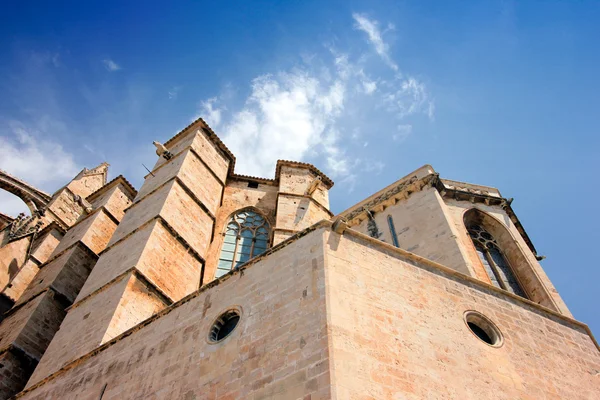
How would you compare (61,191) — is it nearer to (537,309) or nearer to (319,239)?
(319,239)

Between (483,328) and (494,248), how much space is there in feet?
13.3

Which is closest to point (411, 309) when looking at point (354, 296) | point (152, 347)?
point (354, 296)

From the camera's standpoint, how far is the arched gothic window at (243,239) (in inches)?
425

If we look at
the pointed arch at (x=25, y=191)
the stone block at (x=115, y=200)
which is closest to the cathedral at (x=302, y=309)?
the stone block at (x=115, y=200)

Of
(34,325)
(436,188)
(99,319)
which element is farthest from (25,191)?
(436,188)

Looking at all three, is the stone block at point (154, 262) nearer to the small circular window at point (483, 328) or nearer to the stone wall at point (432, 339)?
the stone wall at point (432, 339)

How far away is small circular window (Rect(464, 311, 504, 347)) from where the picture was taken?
5397 mm

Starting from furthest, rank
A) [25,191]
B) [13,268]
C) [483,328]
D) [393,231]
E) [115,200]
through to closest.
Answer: [25,191]
[115,200]
[13,268]
[393,231]
[483,328]

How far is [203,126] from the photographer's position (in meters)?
13.1

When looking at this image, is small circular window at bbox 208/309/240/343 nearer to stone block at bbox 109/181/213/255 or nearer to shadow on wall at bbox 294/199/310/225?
stone block at bbox 109/181/213/255

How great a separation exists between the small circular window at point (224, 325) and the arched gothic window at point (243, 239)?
4967mm

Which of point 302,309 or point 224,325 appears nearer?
point 302,309

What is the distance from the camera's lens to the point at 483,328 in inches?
219

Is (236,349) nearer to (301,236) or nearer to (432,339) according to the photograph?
(301,236)
